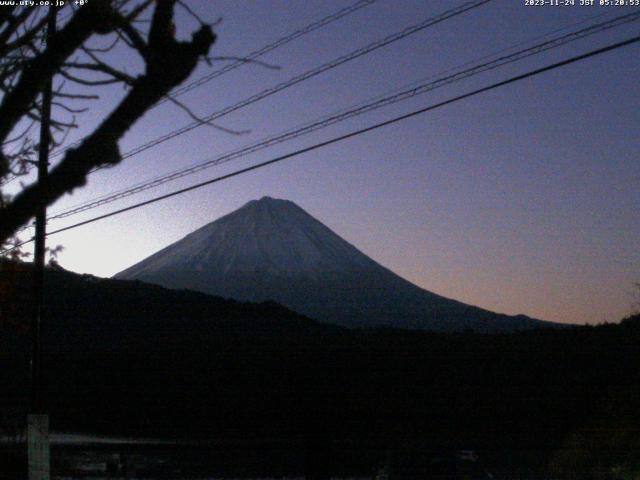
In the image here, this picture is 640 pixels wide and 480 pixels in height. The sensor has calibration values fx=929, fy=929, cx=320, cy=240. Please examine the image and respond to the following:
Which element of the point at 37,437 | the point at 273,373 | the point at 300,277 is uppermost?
the point at 300,277

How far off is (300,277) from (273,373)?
3028 inches

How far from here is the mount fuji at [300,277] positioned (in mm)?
106625

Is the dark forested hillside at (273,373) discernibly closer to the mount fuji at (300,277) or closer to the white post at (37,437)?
the white post at (37,437)

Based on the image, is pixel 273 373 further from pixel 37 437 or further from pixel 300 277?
pixel 300 277

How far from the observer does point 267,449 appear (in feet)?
17.3

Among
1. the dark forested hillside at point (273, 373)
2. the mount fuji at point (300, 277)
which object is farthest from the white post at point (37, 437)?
the mount fuji at point (300, 277)

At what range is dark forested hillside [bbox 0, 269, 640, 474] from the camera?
108ft

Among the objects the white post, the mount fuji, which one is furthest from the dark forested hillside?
the mount fuji

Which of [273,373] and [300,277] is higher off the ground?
[300,277]

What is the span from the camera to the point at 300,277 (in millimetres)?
118500

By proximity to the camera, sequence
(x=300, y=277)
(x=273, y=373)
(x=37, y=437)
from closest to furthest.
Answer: (x=37, y=437), (x=273, y=373), (x=300, y=277)

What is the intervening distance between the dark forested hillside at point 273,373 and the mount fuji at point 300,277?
52773mm

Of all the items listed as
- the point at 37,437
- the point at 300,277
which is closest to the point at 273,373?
the point at 37,437

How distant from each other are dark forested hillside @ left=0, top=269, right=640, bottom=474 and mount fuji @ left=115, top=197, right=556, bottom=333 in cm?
5277
